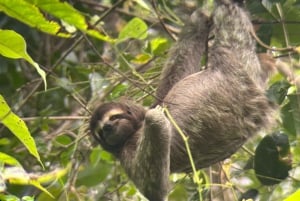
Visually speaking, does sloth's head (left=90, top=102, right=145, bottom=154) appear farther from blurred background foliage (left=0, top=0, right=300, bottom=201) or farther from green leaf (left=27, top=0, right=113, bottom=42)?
green leaf (left=27, top=0, right=113, bottom=42)

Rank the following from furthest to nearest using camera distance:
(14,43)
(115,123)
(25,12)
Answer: (115,123)
(25,12)
(14,43)

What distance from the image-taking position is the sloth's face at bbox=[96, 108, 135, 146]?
200 inches

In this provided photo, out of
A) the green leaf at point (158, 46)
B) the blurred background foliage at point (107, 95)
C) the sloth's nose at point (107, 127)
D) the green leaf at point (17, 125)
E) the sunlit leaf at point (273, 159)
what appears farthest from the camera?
the green leaf at point (158, 46)

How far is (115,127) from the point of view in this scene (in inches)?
204

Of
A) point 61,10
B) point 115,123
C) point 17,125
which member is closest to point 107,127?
point 115,123

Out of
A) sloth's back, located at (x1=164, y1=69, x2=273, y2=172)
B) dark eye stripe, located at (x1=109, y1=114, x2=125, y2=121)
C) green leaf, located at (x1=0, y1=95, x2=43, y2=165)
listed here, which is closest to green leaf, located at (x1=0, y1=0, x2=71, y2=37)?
green leaf, located at (x1=0, y1=95, x2=43, y2=165)

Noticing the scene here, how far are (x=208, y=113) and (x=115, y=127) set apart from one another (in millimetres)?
838

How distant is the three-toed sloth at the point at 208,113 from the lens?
15.3ft

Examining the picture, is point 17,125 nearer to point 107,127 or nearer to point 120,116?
point 107,127

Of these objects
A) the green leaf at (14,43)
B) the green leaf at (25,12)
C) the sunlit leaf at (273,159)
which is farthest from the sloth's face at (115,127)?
the green leaf at (14,43)

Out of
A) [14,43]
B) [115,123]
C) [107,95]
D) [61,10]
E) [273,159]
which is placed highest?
[14,43]

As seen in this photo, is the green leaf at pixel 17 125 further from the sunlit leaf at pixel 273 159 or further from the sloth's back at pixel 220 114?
the sloth's back at pixel 220 114

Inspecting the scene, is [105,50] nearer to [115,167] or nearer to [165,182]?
[115,167]

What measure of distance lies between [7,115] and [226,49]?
2516 millimetres
